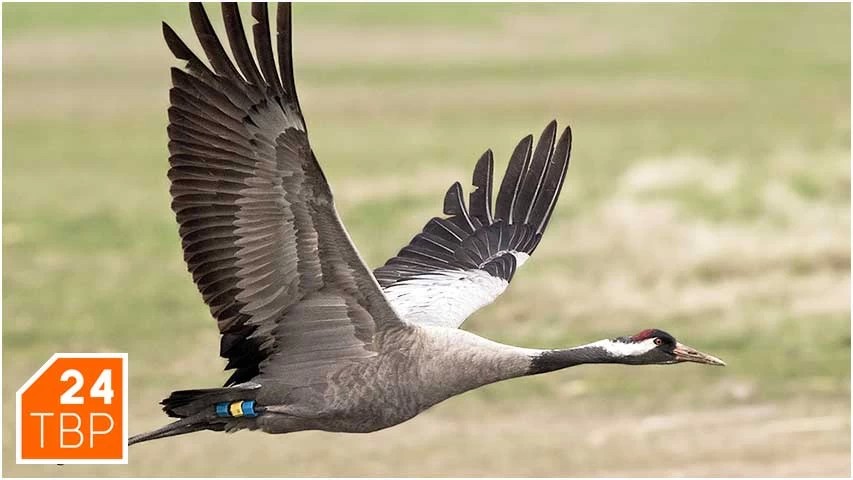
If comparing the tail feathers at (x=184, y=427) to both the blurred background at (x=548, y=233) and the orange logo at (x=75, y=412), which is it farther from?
the blurred background at (x=548, y=233)

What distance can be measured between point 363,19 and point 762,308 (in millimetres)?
26144

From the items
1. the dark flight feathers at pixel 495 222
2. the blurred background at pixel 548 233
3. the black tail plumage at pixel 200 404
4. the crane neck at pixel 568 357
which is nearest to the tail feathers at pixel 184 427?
the black tail plumage at pixel 200 404

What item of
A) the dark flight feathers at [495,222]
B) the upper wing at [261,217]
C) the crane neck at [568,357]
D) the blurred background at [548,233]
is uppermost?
the blurred background at [548,233]

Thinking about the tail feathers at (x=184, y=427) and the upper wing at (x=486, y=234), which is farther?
the upper wing at (x=486, y=234)

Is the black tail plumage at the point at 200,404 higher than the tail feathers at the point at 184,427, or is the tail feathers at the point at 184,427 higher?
the black tail plumage at the point at 200,404

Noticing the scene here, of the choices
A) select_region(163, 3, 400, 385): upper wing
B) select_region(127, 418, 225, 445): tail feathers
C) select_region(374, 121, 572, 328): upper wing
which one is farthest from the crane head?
select_region(127, 418, 225, 445): tail feathers

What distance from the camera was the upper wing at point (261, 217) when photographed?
381 inches

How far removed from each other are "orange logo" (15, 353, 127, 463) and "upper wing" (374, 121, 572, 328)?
2.25 m

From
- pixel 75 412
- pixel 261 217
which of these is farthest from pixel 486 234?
pixel 75 412

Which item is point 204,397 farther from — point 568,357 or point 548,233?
point 548,233

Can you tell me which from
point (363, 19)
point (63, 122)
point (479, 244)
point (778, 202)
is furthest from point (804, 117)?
point (479, 244)

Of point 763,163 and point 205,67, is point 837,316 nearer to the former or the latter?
point 763,163

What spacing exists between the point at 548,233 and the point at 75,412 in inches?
420

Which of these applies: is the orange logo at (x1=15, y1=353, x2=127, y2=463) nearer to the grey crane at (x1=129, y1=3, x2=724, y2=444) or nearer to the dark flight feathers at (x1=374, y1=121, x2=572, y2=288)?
the dark flight feathers at (x1=374, y1=121, x2=572, y2=288)
